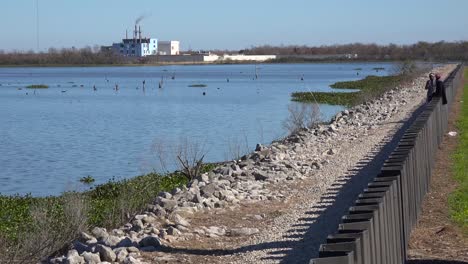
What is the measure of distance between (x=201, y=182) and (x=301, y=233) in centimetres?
565

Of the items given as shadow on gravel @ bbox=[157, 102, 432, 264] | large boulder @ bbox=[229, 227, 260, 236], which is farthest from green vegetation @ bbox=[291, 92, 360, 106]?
large boulder @ bbox=[229, 227, 260, 236]

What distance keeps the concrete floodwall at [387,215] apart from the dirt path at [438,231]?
0.56ft

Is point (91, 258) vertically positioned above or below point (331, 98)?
above

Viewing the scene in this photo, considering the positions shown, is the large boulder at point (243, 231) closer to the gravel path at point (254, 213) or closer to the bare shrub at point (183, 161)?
the gravel path at point (254, 213)

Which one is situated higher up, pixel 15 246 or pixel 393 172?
pixel 393 172

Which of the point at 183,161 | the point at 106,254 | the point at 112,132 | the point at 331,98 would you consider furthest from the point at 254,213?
the point at 331,98

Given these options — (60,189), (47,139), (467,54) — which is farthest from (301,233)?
(467,54)

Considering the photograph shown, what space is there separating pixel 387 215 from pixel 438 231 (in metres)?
3.09

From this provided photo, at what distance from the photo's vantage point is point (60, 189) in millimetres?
23812

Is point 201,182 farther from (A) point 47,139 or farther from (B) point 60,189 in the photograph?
(A) point 47,139

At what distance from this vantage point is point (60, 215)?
16141 mm

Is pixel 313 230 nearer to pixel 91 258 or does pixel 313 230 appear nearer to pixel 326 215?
pixel 326 215

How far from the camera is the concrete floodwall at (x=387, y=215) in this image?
7.01m

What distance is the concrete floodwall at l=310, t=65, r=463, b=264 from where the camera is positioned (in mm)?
7008
